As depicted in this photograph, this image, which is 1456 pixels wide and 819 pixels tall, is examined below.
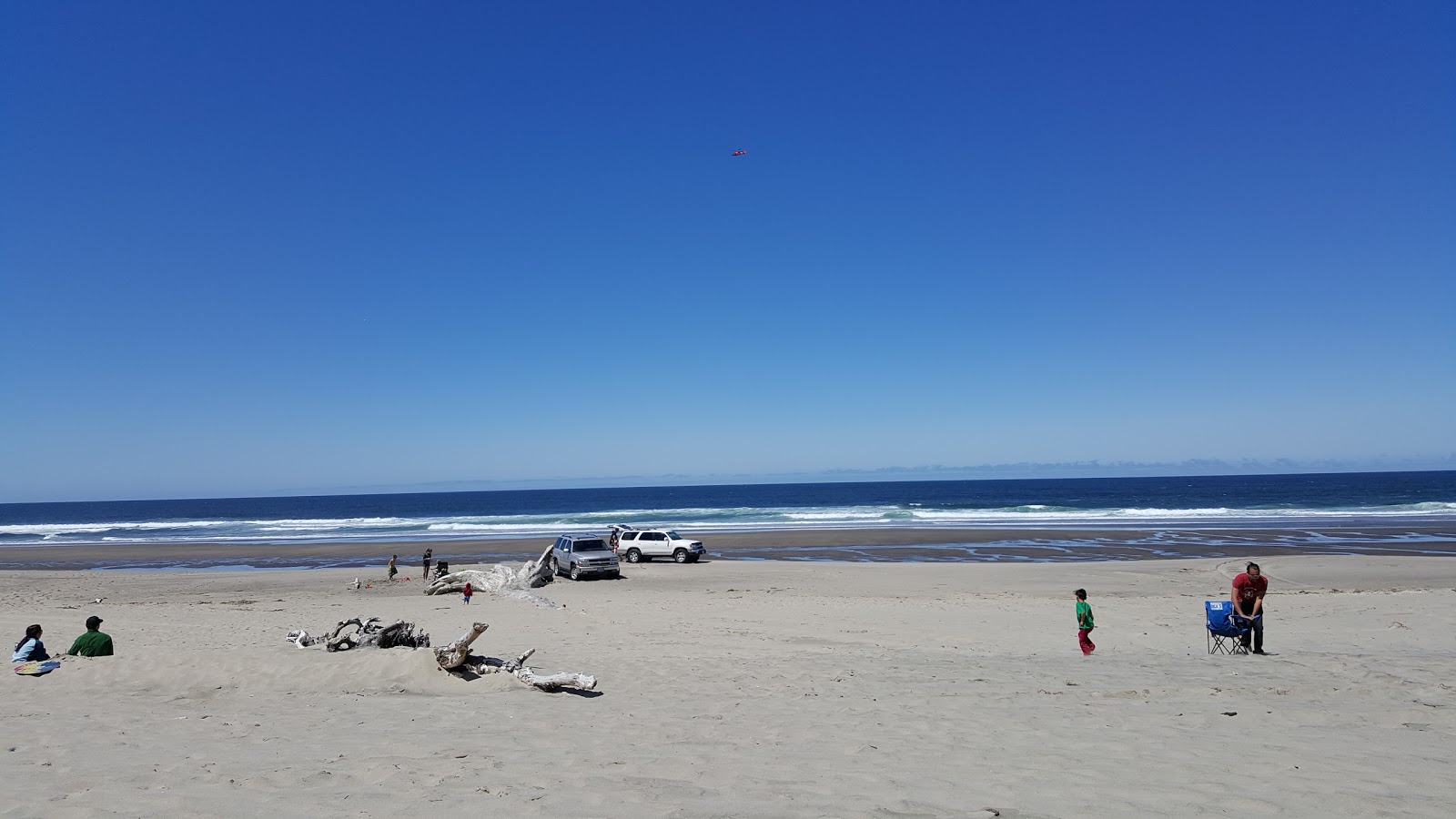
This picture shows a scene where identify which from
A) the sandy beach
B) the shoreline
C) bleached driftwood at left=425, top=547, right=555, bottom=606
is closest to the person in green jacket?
bleached driftwood at left=425, top=547, right=555, bottom=606

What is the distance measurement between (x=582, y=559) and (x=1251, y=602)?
750 inches

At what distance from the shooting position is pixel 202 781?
5.94 metres

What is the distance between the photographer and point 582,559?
25812mm

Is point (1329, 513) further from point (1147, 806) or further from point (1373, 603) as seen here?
point (1147, 806)

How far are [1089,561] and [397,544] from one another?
124 ft

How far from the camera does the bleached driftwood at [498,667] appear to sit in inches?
358

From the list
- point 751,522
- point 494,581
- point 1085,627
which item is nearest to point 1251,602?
point 1085,627

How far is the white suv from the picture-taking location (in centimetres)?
3275

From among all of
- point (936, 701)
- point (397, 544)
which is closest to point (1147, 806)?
point (936, 701)

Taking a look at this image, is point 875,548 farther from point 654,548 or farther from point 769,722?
point 769,722

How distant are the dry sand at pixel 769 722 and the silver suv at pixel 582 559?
9374 millimetres

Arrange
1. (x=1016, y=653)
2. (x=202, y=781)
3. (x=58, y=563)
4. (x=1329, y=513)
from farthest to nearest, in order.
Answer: (x=1329, y=513) < (x=58, y=563) < (x=1016, y=653) < (x=202, y=781)

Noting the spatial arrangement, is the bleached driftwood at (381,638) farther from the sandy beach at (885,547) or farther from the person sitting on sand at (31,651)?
the sandy beach at (885,547)

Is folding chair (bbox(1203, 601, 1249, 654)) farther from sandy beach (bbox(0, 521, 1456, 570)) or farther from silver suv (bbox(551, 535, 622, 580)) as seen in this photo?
sandy beach (bbox(0, 521, 1456, 570))
